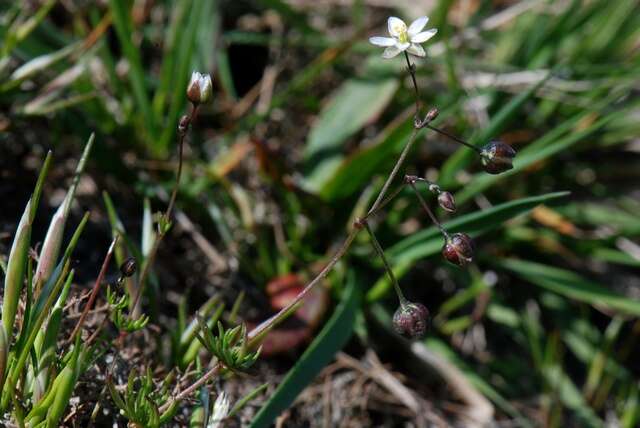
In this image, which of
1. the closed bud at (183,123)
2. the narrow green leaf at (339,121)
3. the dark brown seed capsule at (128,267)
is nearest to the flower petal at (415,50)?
the closed bud at (183,123)

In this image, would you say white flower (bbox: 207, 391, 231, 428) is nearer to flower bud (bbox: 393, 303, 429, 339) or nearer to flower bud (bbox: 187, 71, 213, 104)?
flower bud (bbox: 393, 303, 429, 339)

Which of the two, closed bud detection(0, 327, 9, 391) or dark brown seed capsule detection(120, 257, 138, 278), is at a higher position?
closed bud detection(0, 327, 9, 391)

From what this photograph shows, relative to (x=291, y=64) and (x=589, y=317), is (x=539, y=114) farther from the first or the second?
(x=291, y=64)

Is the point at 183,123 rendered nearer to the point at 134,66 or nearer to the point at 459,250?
the point at 459,250

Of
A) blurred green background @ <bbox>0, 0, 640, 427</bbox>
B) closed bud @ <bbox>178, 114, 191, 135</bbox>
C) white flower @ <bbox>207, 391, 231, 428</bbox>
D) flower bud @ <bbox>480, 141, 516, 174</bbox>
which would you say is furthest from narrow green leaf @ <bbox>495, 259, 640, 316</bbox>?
closed bud @ <bbox>178, 114, 191, 135</bbox>

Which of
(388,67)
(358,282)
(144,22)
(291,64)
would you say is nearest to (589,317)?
(358,282)

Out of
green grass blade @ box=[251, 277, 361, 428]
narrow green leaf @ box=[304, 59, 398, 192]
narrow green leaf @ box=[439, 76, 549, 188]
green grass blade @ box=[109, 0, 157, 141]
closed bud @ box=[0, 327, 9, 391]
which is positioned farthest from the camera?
narrow green leaf @ box=[304, 59, 398, 192]
